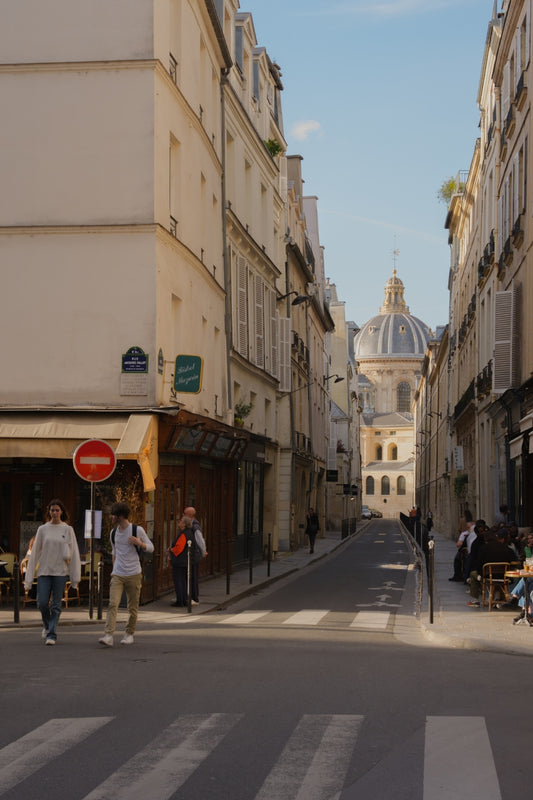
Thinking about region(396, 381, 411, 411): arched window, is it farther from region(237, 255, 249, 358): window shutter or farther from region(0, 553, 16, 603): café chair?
region(0, 553, 16, 603): café chair

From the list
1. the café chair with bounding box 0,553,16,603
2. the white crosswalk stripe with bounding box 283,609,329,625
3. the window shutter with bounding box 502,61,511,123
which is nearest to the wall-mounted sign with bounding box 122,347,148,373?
the café chair with bounding box 0,553,16,603

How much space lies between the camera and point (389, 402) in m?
180

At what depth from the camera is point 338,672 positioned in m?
9.77

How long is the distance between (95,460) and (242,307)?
13281 mm

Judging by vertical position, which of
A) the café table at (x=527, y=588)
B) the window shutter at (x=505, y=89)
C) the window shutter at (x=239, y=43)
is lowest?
the café table at (x=527, y=588)

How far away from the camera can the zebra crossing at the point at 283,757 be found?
5.70 metres

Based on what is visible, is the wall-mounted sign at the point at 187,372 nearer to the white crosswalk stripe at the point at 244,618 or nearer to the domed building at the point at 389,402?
the white crosswalk stripe at the point at 244,618

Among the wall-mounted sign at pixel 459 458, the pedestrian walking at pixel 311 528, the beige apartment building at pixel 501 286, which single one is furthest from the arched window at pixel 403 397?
the pedestrian walking at pixel 311 528

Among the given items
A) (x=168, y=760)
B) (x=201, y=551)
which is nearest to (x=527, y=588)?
(x=201, y=551)

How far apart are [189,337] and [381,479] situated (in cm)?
13610

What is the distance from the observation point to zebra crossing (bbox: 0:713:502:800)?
5.70 m

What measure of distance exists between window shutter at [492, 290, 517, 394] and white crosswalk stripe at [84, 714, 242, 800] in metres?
17.3

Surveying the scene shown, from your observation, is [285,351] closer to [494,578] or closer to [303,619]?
[494,578]

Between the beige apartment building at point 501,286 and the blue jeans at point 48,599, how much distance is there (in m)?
9.04
